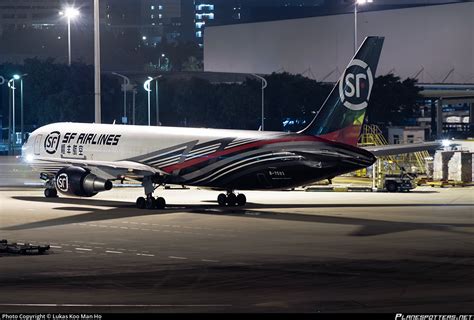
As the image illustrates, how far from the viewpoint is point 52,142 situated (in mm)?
58094

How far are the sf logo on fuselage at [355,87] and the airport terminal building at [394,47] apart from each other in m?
82.9

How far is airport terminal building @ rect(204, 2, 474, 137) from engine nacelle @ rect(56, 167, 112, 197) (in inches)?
3343

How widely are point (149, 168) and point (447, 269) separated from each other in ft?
77.0

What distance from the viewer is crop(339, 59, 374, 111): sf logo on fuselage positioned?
49.4m

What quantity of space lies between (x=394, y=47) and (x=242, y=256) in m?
132

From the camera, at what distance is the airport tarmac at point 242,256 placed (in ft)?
83.7

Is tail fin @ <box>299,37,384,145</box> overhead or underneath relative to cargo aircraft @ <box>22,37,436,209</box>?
overhead

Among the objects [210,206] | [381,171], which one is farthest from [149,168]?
[381,171]

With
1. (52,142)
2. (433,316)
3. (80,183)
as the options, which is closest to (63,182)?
(80,183)

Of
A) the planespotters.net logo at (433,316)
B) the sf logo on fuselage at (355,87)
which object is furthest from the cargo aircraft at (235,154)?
the planespotters.net logo at (433,316)

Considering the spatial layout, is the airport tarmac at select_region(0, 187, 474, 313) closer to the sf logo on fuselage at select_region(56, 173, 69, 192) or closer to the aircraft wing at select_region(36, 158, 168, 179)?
the sf logo on fuselage at select_region(56, 173, 69, 192)

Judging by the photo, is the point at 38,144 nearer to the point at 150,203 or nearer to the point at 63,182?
the point at 63,182

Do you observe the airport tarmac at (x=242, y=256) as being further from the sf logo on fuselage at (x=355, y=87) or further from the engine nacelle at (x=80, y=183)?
the sf logo on fuselage at (x=355, y=87)

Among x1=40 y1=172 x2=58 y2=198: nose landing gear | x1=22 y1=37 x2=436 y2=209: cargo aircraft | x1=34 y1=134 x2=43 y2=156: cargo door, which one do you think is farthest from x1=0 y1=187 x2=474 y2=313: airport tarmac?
x1=34 y1=134 x2=43 y2=156: cargo door
